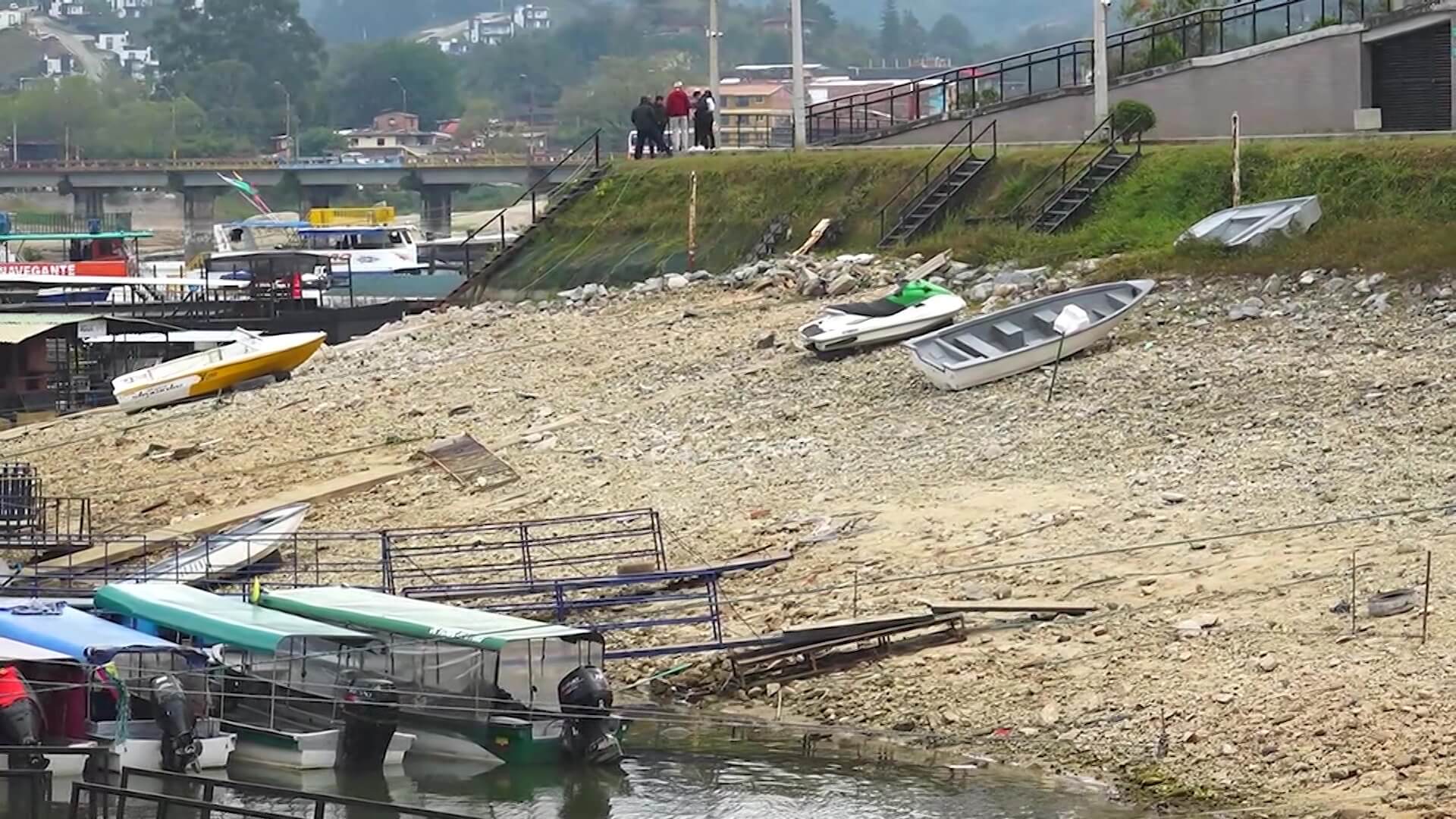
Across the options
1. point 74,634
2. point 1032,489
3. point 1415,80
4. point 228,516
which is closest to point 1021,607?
point 1032,489

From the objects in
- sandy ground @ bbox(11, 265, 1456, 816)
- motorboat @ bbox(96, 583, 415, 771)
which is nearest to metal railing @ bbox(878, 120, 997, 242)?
sandy ground @ bbox(11, 265, 1456, 816)

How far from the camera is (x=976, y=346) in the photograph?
35.4m

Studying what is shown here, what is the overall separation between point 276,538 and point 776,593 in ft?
24.7

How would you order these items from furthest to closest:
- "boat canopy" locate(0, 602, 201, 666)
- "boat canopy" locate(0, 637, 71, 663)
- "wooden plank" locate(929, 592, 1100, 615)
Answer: "wooden plank" locate(929, 592, 1100, 615), "boat canopy" locate(0, 602, 201, 666), "boat canopy" locate(0, 637, 71, 663)

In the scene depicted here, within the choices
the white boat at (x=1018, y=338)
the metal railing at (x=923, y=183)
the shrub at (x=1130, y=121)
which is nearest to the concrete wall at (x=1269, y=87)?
the shrub at (x=1130, y=121)

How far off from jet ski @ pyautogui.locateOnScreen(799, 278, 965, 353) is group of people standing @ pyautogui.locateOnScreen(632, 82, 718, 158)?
16.9 m

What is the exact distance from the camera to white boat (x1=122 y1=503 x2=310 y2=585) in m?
31.6

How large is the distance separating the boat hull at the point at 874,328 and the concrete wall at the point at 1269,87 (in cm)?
1094

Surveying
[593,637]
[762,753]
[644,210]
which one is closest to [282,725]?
[593,637]

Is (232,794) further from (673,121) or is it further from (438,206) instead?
(438,206)

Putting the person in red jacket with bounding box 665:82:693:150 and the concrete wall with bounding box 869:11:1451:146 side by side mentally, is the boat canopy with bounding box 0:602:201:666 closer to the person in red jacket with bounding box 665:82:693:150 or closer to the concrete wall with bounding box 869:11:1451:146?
the concrete wall with bounding box 869:11:1451:146

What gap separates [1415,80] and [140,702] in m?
28.8

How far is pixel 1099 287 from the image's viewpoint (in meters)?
36.2

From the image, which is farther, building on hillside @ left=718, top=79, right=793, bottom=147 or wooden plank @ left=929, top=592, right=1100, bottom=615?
building on hillside @ left=718, top=79, right=793, bottom=147
